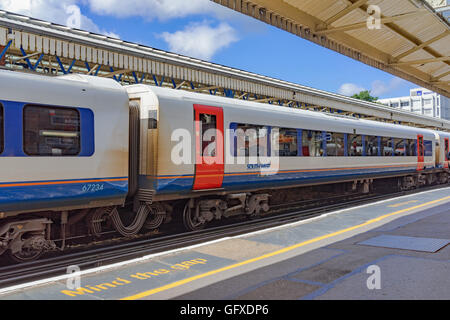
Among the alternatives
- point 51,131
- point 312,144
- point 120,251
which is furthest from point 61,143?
point 312,144

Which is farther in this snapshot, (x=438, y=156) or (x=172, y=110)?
(x=438, y=156)

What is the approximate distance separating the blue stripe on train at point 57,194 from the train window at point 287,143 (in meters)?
4.87

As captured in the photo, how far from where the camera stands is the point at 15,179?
6.11 metres

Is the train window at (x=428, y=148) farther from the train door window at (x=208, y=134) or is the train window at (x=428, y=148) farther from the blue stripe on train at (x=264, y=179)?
the train door window at (x=208, y=134)

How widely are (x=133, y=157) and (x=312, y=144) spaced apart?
19.9ft

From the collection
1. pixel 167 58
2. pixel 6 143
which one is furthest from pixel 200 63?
pixel 6 143

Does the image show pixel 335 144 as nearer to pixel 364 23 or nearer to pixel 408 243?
pixel 364 23

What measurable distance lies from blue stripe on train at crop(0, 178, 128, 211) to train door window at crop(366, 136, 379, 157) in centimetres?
1066

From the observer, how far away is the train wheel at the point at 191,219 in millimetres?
9273

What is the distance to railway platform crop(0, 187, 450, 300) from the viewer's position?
496 centimetres
